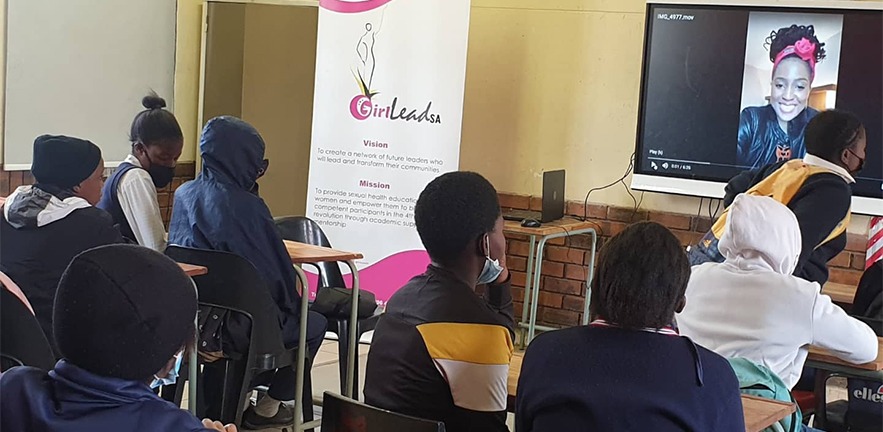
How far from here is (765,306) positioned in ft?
7.91

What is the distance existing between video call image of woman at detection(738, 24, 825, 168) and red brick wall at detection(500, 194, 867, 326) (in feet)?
2.15

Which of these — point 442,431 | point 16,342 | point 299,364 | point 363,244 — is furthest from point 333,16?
point 442,431

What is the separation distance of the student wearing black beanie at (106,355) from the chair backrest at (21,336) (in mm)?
976

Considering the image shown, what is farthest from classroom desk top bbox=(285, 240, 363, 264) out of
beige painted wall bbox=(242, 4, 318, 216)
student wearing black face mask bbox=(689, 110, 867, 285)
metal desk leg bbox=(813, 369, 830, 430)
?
beige painted wall bbox=(242, 4, 318, 216)

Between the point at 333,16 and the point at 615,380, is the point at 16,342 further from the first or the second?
the point at 333,16

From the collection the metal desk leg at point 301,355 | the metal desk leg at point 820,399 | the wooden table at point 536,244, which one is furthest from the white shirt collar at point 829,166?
the wooden table at point 536,244

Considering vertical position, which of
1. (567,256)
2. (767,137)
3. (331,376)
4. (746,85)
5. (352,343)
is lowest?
(331,376)

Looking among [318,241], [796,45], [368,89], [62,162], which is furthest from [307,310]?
[796,45]

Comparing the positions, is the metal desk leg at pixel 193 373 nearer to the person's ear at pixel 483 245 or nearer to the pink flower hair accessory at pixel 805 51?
the person's ear at pixel 483 245

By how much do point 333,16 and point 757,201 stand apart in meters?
3.42

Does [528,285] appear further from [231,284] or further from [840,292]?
[231,284]

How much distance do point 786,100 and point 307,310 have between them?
8.92 feet

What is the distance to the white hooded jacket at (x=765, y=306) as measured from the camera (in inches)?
94.7

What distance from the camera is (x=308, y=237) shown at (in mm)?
4230
